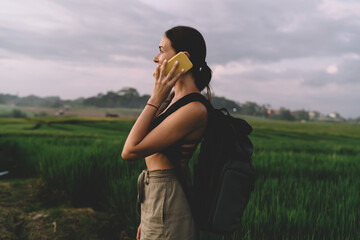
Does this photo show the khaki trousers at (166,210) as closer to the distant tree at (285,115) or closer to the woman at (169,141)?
the woman at (169,141)

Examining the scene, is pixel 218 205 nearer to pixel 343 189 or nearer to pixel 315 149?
pixel 343 189

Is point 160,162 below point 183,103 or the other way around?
below

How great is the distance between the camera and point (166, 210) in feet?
4.81

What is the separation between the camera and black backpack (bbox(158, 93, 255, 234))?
133 centimetres

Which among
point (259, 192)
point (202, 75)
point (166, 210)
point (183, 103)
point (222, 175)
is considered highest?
point (202, 75)

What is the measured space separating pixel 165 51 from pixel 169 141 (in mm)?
514

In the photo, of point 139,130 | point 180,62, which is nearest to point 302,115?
point 180,62

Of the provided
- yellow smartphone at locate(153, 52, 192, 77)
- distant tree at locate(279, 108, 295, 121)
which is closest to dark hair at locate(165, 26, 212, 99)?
yellow smartphone at locate(153, 52, 192, 77)

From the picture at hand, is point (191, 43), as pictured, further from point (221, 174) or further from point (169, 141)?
point (221, 174)

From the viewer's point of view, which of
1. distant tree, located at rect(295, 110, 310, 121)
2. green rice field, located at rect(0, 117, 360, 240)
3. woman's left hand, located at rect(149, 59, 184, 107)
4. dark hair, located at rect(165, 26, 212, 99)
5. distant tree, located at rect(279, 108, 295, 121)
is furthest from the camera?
distant tree, located at rect(295, 110, 310, 121)

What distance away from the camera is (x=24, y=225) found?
299cm

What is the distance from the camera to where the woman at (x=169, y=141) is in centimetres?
138

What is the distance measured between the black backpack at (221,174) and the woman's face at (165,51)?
252 mm

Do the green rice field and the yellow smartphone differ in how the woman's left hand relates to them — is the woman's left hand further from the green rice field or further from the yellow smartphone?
the green rice field
